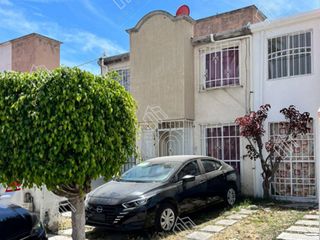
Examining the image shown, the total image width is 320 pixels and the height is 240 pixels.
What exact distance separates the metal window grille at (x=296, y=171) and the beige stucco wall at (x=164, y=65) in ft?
11.5

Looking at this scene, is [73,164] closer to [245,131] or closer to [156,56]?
[245,131]

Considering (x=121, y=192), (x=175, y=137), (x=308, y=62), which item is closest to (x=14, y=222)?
(x=121, y=192)

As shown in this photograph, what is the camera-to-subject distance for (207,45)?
13.5m

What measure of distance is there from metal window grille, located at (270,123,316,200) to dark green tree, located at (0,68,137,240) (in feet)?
26.5

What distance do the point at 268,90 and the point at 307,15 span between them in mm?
2542

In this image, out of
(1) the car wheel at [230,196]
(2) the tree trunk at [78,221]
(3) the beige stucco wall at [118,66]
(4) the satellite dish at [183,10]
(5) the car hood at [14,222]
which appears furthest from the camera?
(3) the beige stucco wall at [118,66]

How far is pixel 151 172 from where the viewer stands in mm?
9070

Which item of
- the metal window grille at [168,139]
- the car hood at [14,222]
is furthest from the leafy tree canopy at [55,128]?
the metal window grille at [168,139]

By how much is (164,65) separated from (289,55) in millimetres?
4390

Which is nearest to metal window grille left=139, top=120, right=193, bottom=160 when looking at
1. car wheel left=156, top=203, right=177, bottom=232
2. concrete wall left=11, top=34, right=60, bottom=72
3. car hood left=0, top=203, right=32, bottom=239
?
car wheel left=156, top=203, right=177, bottom=232

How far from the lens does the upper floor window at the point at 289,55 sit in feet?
38.1

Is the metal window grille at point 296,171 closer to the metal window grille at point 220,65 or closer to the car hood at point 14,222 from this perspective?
the metal window grille at point 220,65

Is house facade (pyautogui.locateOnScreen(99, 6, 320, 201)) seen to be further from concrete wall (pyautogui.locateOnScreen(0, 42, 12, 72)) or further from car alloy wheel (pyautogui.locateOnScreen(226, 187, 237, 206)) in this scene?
concrete wall (pyautogui.locateOnScreen(0, 42, 12, 72))

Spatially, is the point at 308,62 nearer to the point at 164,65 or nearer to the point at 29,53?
the point at 164,65
